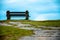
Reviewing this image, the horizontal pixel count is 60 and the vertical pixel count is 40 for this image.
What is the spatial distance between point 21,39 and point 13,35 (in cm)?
12

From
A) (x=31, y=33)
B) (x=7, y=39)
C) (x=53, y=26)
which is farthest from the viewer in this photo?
(x=53, y=26)

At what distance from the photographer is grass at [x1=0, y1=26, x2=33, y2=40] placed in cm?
243

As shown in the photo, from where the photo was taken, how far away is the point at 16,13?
110 inches

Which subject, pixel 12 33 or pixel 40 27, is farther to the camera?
pixel 40 27

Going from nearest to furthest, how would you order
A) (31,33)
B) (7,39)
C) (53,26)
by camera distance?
(7,39), (31,33), (53,26)

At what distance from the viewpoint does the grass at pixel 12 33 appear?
7.97ft

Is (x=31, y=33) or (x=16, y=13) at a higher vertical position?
(x=16, y=13)

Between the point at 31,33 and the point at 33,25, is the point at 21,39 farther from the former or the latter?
the point at 33,25

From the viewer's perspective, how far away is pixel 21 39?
241 centimetres

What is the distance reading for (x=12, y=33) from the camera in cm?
249

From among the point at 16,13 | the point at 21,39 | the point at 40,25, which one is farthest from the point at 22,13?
the point at 21,39

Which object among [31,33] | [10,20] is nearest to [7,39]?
[31,33]

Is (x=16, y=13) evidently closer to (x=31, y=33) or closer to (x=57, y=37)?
(x=31, y=33)

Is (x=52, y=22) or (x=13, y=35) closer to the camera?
(x=13, y=35)
